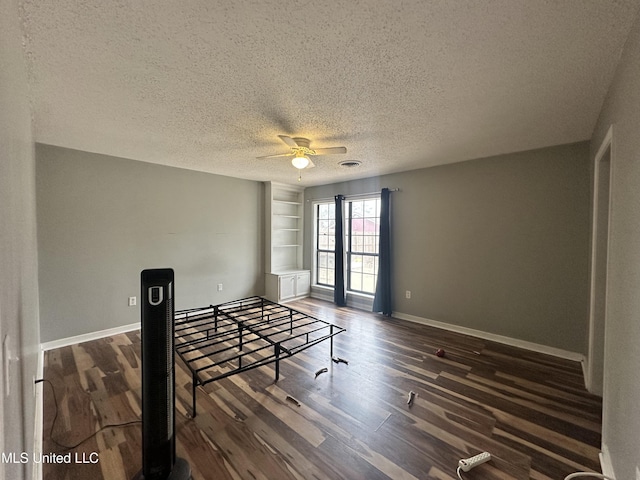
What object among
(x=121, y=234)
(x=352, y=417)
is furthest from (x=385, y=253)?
(x=121, y=234)

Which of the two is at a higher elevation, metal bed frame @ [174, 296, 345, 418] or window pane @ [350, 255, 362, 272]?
window pane @ [350, 255, 362, 272]

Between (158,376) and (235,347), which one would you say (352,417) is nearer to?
(158,376)

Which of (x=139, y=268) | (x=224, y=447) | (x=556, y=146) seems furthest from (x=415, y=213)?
(x=139, y=268)

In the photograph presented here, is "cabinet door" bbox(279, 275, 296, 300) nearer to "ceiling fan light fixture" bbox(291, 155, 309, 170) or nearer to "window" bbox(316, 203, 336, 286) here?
"window" bbox(316, 203, 336, 286)

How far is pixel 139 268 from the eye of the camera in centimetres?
380

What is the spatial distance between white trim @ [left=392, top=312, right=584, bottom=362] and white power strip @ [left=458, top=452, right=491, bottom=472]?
2.09 metres

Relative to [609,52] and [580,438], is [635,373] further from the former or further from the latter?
[609,52]

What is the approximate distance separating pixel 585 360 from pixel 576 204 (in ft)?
5.34

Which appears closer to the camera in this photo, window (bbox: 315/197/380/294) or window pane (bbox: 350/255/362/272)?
window (bbox: 315/197/380/294)

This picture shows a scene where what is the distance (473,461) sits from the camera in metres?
1.62

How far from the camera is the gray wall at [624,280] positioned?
1.21 meters

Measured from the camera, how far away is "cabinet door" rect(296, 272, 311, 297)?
5.51 m

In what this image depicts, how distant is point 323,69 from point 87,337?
13.4 feet

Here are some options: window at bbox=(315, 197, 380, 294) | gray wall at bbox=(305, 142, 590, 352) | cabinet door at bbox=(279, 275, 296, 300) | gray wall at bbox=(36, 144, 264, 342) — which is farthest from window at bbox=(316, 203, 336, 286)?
gray wall at bbox=(36, 144, 264, 342)
